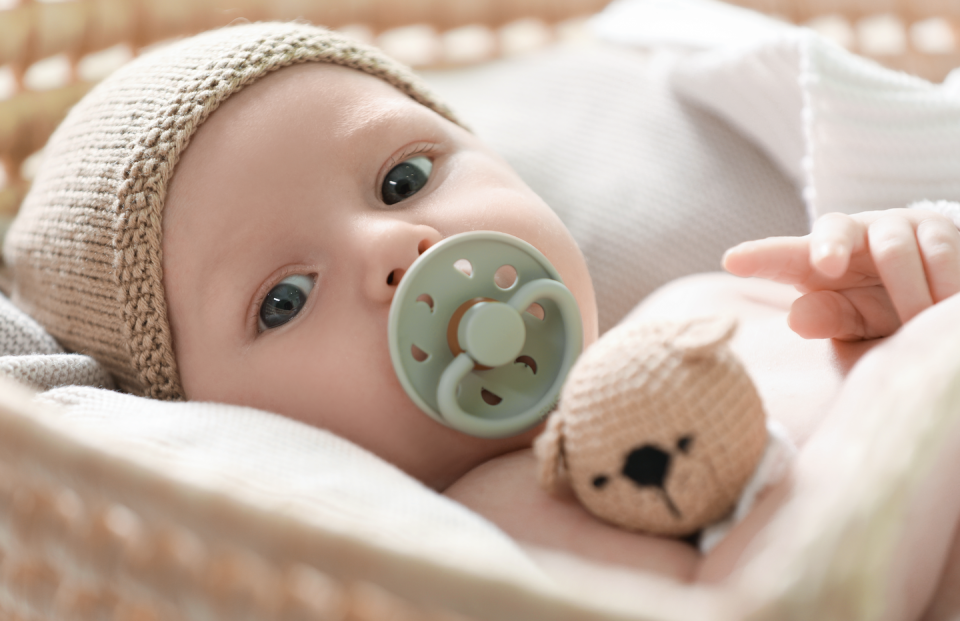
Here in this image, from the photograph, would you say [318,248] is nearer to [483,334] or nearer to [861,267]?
[483,334]

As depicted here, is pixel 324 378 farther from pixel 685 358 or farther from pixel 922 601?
pixel 922 601

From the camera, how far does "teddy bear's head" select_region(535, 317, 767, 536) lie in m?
0.47

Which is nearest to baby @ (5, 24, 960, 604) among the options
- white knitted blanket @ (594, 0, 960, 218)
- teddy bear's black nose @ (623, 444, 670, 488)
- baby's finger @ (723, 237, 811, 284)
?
baby's finger @ (723, 237, 811, 284)

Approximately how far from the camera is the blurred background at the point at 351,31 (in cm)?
109

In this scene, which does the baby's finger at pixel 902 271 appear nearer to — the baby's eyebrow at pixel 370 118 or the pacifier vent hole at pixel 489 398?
the pacifier vent hole at pixel 489 398

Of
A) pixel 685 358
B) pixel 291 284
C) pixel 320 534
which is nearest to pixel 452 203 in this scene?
pixel 291 284

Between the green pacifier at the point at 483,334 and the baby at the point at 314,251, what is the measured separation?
30 mm

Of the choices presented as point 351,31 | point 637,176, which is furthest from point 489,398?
point 351,31

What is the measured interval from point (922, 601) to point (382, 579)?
0.36 meters

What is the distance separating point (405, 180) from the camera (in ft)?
2.45

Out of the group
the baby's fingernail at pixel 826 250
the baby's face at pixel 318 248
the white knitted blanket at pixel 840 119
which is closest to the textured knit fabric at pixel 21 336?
the baby's face at pixel 318 248

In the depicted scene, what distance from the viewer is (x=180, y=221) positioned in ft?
2.37

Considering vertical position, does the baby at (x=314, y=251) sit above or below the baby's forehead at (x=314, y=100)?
below

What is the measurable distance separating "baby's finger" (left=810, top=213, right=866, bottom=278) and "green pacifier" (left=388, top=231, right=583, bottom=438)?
19 centimetres
